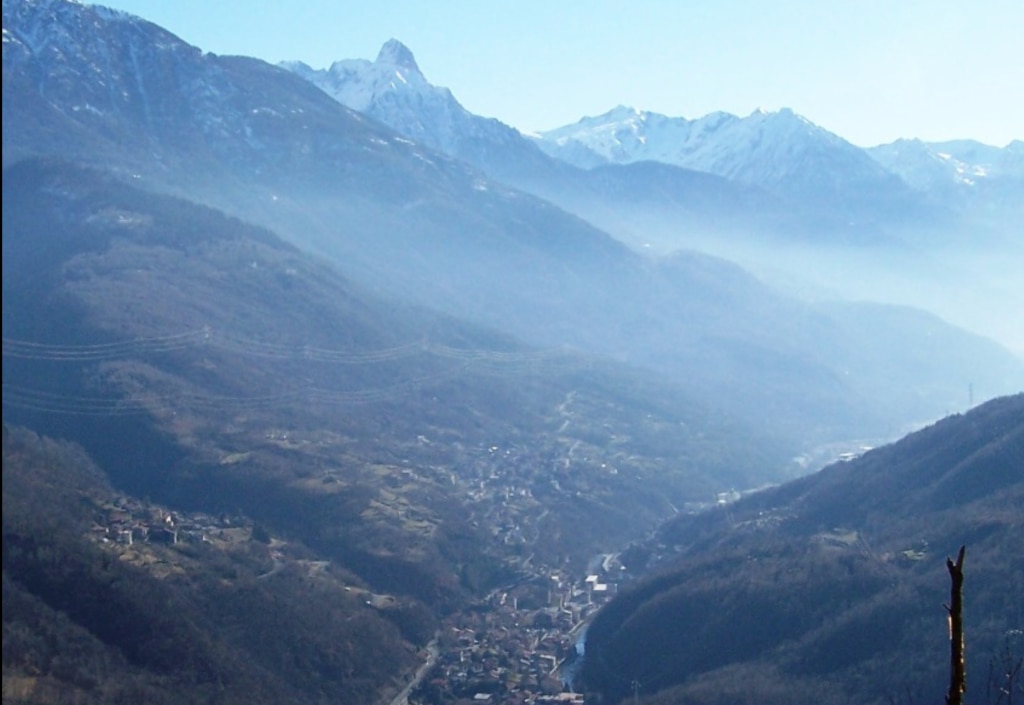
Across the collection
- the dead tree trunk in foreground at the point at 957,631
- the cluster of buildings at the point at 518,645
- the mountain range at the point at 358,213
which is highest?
the mountain range at the point at 358,213

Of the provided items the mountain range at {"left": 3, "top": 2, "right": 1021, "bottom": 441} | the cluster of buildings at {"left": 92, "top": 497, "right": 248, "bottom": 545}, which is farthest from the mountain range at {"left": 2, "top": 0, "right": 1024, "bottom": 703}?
the mountain range at {"left": 3, "top": 2, "right": 1021, "bottom": 441}

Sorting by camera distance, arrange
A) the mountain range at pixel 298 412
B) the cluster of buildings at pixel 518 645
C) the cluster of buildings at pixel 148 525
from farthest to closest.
Result: the cluster of buildings at pixel 518 645, the cluster of buildings at pixel 148 525, the mountain range at pixel 298 412

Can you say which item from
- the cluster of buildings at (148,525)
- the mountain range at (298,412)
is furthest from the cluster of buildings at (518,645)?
the cluster of buildings at (148,525)

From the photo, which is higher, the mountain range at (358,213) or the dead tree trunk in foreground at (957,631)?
the mountain range at (358,213)

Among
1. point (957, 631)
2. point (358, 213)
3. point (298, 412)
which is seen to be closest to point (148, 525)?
point (298, 412)

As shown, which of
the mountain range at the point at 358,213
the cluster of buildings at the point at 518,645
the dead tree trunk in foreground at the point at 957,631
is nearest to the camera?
the dead tree trunk in foreground at the point at 957,631

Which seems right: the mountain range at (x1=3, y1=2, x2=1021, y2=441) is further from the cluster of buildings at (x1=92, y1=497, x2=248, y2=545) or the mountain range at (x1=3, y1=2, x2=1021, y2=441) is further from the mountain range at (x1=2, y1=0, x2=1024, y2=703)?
the cluster of buildings at (x1=92, y1=497, x2=248, y2=545)

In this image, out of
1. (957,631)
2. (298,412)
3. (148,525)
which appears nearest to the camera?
(957,631)

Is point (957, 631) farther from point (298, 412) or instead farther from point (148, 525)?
point (298, 412)

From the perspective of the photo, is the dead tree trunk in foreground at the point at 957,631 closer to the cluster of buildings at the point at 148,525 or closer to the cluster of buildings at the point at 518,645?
the cluster of buildings at the point at 148,525

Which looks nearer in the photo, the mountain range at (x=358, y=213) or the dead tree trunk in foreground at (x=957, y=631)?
the dead tree trunk in foreground at (x=957, y=631)

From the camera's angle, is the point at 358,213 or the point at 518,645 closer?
the point at 518,645
